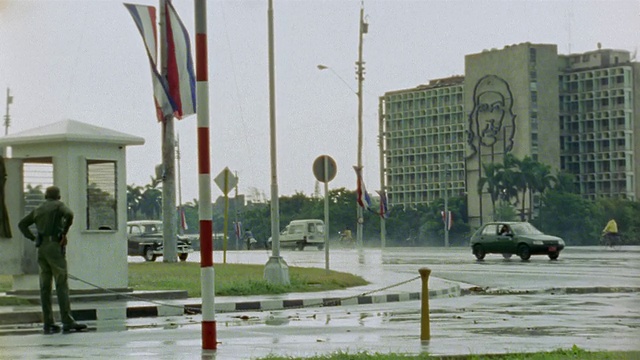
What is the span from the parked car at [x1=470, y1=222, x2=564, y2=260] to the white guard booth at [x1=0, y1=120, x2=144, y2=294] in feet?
85.0

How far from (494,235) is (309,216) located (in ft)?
268

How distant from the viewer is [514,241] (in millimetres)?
46750

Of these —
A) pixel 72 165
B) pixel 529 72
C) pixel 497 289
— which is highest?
pixel 529 72

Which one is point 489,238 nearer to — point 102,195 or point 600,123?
point 102,195

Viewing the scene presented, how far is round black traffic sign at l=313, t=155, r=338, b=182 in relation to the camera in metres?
28.6

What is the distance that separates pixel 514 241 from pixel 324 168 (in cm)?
1969

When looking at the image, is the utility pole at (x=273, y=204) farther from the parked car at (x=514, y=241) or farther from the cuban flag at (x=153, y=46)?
the parked car at (x=514, y=241)

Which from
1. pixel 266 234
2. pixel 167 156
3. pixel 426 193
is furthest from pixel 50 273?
pixel 426 193

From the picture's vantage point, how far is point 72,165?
71.5ft

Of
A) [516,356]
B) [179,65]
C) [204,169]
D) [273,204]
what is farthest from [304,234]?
[516,356]

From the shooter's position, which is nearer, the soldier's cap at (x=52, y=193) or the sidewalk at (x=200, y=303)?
the soldier's cap at (x=52, y=193)

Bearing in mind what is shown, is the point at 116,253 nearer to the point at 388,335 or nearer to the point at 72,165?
the point at 72,165

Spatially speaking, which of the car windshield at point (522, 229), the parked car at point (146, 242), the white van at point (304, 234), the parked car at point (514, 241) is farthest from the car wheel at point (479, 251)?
the white van at point (304, 234)

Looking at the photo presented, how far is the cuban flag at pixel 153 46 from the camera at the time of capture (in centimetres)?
3365
